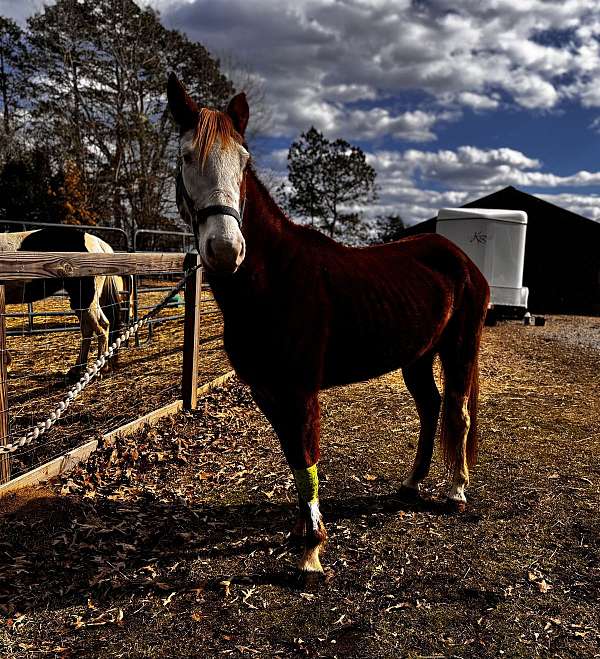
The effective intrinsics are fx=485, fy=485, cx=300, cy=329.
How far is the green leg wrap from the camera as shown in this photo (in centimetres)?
273

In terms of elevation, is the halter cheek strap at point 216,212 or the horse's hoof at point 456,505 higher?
the halter cheek strap at point 216,212

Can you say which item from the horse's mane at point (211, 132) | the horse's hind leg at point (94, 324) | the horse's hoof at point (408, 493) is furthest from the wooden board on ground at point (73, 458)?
the horse's mane at point (211, 132)

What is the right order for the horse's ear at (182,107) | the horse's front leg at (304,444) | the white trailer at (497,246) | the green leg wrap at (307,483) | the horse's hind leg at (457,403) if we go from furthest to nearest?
the white trailer at (497,246) < the horse's hind leg at (457,403) < the green leg wrap at (307,483) < the horse's front leg at (304,444) < the horse's ear at (182,107)

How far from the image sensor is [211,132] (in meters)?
2.17

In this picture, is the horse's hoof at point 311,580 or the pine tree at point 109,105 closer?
the horse's hoof at point 311,580

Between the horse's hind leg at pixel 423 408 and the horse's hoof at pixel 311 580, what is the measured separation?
123cm

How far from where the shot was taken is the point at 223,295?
253 cm

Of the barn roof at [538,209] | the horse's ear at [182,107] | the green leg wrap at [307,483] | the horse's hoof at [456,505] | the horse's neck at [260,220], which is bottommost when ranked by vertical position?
the horse's hoof at [456,505]

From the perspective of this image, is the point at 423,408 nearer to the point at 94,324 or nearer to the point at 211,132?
the point at 211,132

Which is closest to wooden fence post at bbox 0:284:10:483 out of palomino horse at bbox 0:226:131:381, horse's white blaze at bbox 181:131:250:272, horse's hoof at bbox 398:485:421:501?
horse's white blaze at bbox 181:131:250:272

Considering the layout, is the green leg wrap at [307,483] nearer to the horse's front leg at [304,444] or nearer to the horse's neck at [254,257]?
the horse's front leg at [304,444]

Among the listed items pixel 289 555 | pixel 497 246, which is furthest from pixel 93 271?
pixel 497 246

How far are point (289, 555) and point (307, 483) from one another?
0.56 m

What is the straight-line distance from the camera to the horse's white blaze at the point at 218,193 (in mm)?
2021
